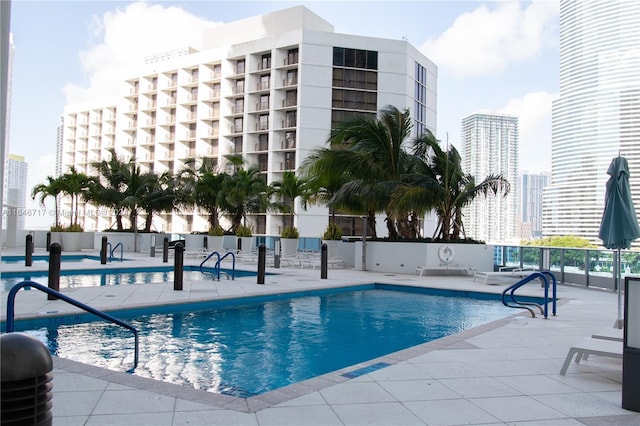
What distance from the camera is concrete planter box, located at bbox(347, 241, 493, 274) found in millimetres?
17000

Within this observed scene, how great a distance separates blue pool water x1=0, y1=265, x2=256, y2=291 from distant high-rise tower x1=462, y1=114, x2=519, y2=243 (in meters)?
38.2

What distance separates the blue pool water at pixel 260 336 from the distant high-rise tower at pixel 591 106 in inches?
1584

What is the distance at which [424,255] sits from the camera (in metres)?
17.1

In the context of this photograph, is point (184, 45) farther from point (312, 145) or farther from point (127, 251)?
point (127, 251)

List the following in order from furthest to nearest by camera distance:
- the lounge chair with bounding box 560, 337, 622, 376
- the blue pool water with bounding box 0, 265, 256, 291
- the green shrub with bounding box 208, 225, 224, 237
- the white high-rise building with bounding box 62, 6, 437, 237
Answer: the white high-rise building with bounding box 62, 6, 437, 237
the green shrub with bounding box 208, 225, 224, 237
the blue pool water with bounding box 0, 265, 256, 291
the lounge chair with bounding box 560, 337, 622, 376

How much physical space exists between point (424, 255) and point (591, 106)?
149 feet

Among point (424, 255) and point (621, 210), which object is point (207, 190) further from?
point (621, 210)

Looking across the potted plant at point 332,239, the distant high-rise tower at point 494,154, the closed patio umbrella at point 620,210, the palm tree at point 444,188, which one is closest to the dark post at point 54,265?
the closed patio umbrella at point 620,210

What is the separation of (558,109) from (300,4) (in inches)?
1272

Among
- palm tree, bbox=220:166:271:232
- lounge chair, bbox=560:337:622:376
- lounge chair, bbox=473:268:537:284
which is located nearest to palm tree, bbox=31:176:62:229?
palm tree, bbox=220:166:271:232

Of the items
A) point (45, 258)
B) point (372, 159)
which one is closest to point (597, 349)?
point (372, 159)

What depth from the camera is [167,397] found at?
13.7ft

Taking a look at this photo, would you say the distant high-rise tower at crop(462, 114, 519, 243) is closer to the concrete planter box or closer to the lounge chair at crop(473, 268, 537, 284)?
the concrete planter box

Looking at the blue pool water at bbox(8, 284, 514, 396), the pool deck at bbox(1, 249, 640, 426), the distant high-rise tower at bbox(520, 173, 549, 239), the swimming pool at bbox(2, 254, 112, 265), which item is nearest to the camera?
the pool deck at bbox(1, 249, 640, 426)
